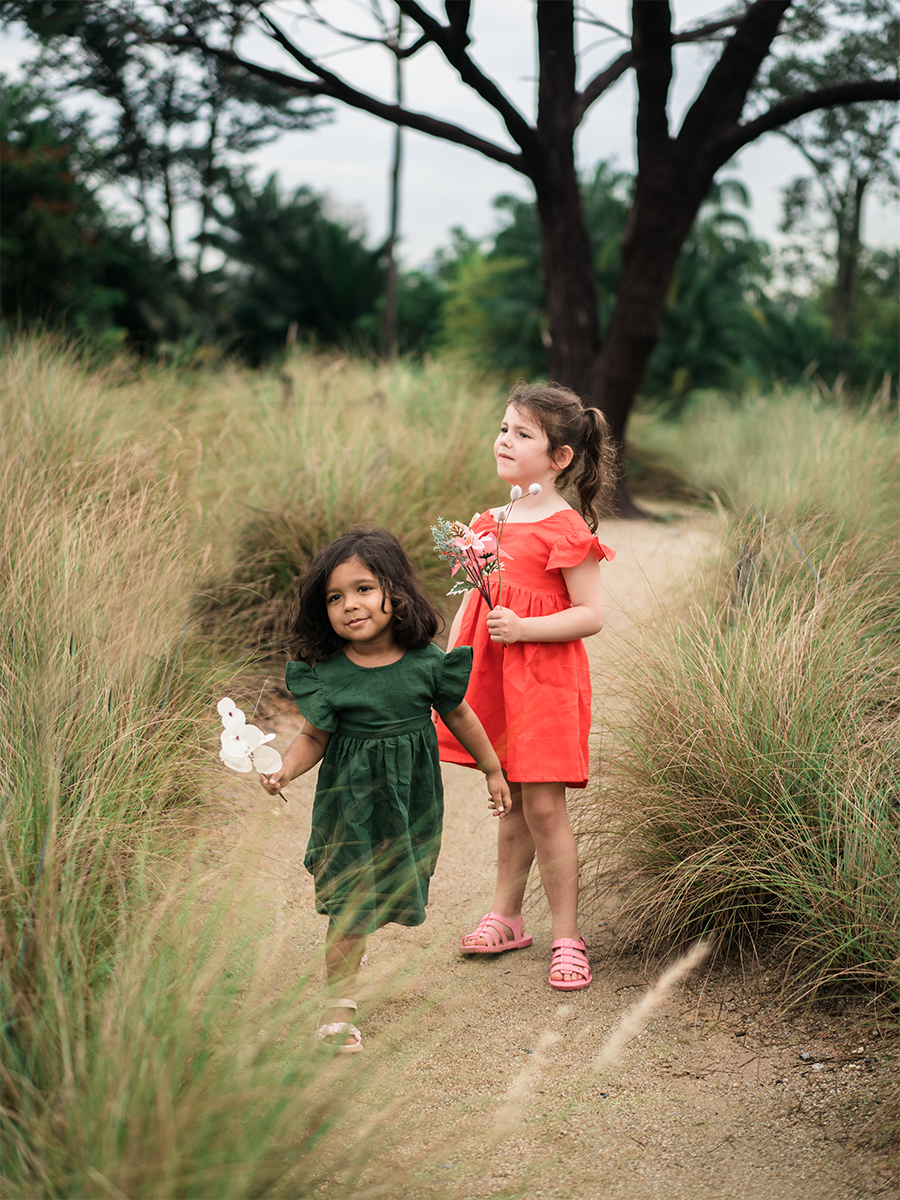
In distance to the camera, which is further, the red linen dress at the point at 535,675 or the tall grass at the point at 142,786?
the red linen dress at the point at 535,675

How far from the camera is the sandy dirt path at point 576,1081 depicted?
1.89 meters

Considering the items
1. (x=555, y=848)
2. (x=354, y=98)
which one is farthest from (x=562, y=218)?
(x=555, y=848)

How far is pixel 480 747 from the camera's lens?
2.38 m

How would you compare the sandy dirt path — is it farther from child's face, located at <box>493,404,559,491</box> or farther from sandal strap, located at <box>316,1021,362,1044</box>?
child's face, located at <box>493,404,559,491</box>

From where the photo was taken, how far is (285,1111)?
4.83 ft

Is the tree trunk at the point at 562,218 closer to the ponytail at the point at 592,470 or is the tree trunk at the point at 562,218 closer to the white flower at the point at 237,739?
the ponytail at the point at 592,470

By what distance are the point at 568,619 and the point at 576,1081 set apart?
109 centimetres

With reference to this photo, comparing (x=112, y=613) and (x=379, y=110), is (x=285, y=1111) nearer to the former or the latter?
(x=112, y=613)

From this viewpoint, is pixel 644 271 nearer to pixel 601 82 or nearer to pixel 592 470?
pixel 601 82

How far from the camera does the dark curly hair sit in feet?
7.44

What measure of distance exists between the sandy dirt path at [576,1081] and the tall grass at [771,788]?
17 centimetres

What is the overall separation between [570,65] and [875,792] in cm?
690

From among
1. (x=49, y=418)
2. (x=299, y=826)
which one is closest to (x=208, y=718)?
(x=299, y=826)

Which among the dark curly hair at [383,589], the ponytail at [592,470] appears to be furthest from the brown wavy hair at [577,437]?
the dark curly hair at [383,589]
